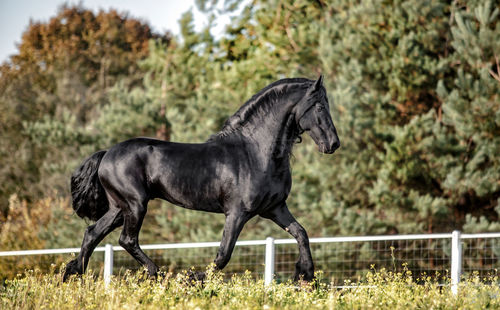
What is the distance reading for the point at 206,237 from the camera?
51.8 ft

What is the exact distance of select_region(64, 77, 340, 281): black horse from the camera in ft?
17.7

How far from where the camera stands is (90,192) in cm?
596

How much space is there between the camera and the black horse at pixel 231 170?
538cm

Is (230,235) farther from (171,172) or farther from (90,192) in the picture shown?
(90,192)

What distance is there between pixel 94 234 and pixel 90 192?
416mm

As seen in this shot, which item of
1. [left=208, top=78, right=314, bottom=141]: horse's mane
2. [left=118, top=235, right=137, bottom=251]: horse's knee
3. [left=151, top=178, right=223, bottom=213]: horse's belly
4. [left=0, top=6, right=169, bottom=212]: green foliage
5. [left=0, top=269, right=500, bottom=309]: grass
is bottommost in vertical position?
[left=0, top=269, right=500, bottom=309]: grass

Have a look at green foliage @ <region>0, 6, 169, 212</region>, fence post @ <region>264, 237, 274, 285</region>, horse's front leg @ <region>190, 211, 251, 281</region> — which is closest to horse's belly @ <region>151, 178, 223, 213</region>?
horse's front leg @ <region>190, 211, 251, 281</region>

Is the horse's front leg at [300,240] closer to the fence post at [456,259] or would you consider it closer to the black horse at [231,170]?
the black horse at [231,170]

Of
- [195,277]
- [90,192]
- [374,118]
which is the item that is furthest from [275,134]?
[374,118]

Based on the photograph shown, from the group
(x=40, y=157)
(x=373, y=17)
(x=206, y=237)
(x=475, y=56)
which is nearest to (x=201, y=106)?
(x=206, y=237)

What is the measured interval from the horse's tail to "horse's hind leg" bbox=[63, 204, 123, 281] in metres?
0.17

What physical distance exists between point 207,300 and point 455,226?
37.6 ft

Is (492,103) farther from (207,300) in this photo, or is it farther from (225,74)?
(207,300)

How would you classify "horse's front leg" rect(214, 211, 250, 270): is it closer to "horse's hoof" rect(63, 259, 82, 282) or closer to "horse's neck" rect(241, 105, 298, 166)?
"horse's neck" rect(241, 105, 298, 166)
